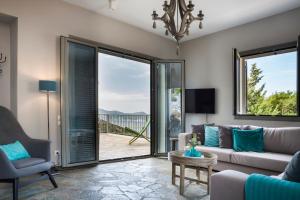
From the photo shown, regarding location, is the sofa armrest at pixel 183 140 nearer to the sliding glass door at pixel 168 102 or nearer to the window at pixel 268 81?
the sliding glass door at pixel 168 102

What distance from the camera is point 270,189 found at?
→ 1860 millimetres

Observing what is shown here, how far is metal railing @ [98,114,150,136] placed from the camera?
7.81 m

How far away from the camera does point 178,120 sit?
5.93 metres

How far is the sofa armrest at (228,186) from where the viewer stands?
2043mm

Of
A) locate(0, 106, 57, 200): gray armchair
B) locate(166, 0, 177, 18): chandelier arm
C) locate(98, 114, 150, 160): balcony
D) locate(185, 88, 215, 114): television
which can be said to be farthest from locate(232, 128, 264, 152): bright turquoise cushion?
locate(0, 106, 57, 200): gray armchair

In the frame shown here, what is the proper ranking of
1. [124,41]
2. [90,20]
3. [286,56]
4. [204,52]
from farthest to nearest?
[204,52], [124,41], [90,20], [286,56]

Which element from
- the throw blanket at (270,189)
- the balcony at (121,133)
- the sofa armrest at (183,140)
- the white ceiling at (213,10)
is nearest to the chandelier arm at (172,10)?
the white ceiling at (213,10)

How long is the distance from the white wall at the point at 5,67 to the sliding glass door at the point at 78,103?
94 cm

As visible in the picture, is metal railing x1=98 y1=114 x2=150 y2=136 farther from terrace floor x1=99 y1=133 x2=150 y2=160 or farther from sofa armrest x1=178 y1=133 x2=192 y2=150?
sofa armrest x1=178 y1=133 x2=192 y2=150

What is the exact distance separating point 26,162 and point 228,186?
8.29 ft

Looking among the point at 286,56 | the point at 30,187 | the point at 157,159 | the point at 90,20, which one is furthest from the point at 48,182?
the point at 286,56

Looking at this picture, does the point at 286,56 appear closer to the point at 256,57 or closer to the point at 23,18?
the point at 256,57

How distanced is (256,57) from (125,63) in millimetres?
3573

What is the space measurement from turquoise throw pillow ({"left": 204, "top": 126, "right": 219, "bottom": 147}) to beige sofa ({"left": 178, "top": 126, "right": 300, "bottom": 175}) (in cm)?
30
